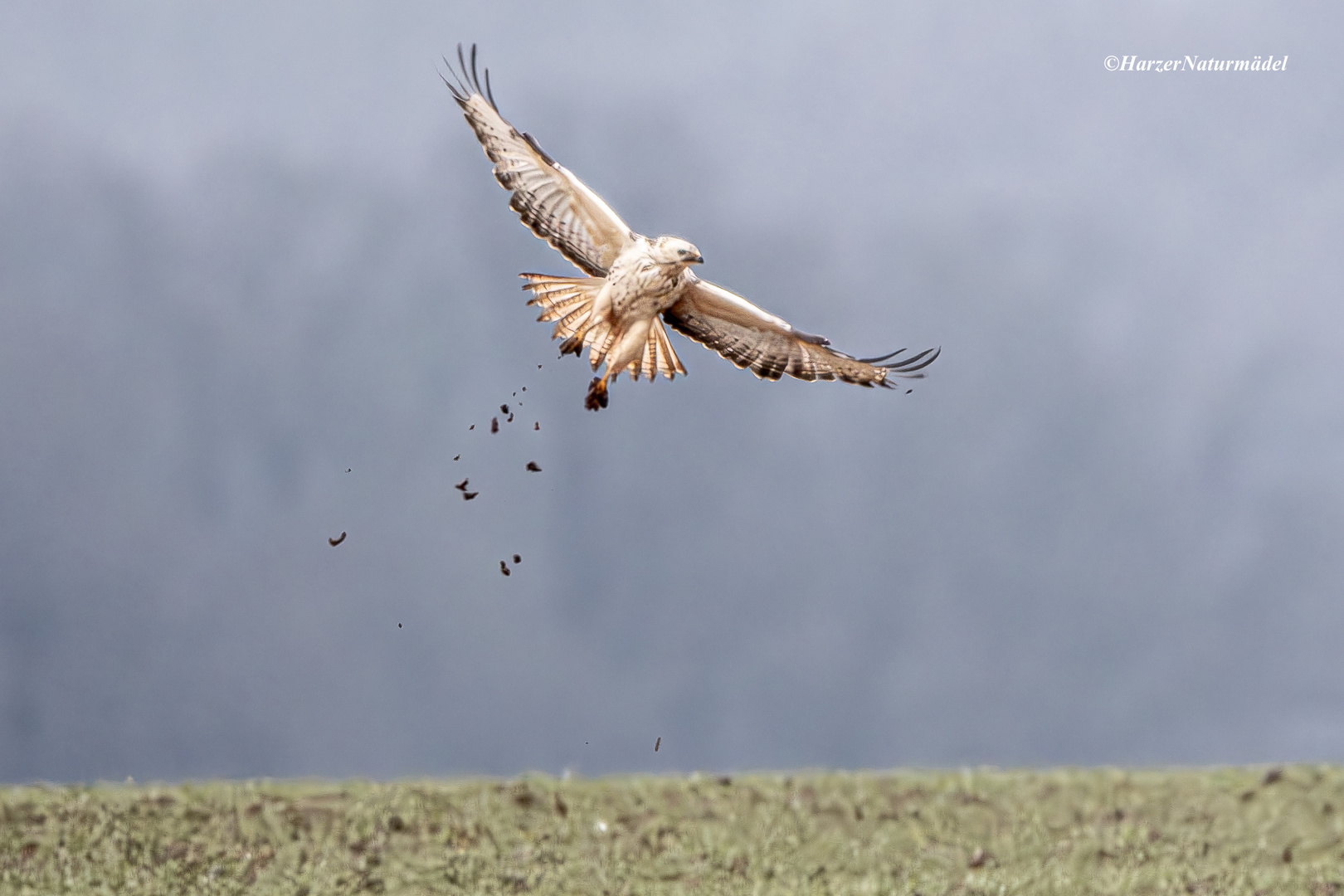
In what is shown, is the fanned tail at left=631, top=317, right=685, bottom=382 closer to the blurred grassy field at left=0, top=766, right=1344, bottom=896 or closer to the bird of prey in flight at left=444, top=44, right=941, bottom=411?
the bird of prey in flight at left=444, top=44, right=941, bottom=411

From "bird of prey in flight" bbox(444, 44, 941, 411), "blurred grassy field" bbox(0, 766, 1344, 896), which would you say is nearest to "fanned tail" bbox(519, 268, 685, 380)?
"bird of prey in flight" bbox(444, 44, 941, 411)

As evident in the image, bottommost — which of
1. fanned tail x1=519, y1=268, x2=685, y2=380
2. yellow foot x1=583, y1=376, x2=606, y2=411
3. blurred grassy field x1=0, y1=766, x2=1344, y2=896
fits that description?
blurred grassy field x1=0, y1=766, x2=1344, y2=896

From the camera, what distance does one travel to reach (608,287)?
8.80 metres

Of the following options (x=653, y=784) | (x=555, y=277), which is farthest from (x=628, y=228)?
(x=653, y=784)

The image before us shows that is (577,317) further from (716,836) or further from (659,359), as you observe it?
(716,836)

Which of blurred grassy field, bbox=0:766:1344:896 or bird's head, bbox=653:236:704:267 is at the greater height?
bird's head, bbox=653:236:704:267

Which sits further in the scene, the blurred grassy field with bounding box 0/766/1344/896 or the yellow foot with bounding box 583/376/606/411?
the yellow foot with bounding box 583/376/606/411

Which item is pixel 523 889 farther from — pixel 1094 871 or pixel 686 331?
pixel 686 331

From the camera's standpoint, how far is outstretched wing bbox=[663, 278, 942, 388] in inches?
363

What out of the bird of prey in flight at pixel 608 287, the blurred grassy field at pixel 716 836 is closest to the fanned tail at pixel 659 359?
the bird of prey in flight at pixel 608 287

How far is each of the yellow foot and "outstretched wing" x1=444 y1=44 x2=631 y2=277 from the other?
35.1 inches

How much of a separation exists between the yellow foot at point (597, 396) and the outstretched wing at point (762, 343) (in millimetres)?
1048

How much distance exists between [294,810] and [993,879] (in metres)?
3.67

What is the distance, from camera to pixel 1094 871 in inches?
265
